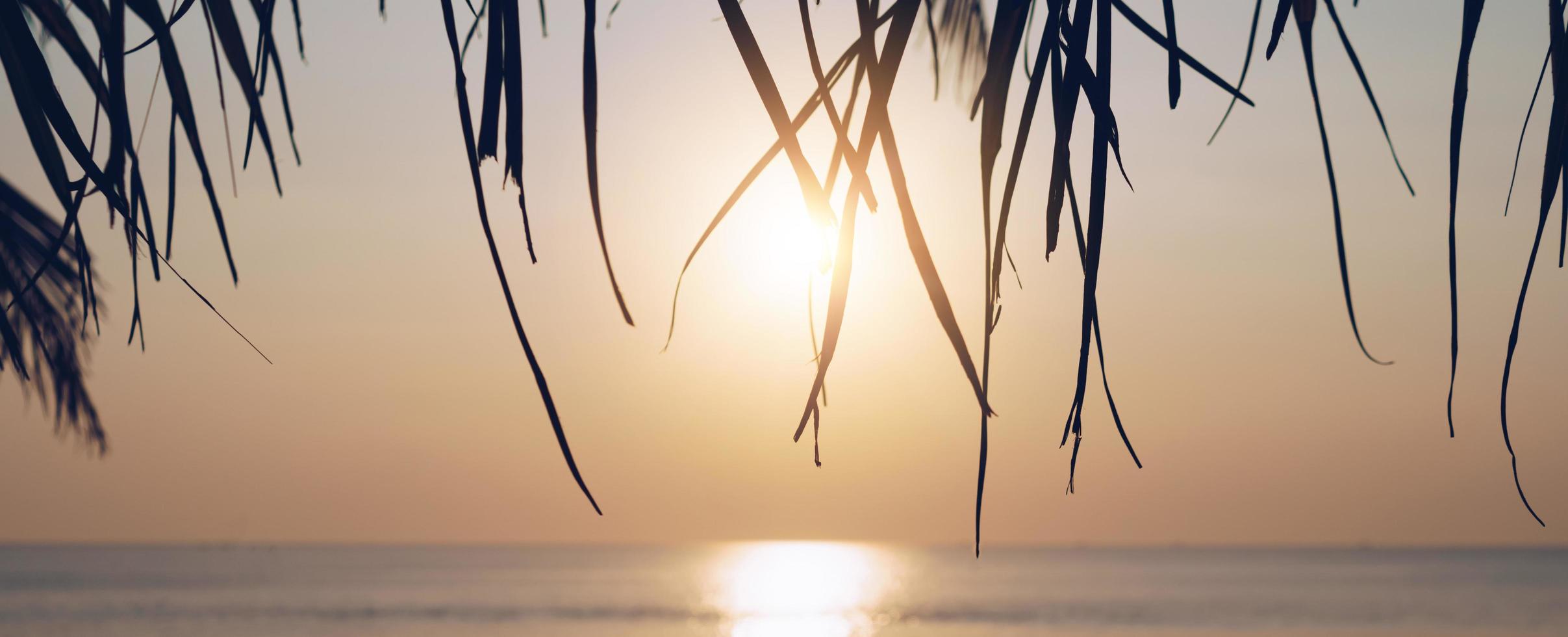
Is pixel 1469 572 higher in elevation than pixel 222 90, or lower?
lower

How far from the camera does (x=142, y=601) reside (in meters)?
41.0

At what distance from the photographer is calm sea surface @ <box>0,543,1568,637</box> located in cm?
3216

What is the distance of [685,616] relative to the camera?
1490 inches

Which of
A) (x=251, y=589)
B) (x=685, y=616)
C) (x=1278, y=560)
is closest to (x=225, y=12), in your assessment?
(x=685, y=616)

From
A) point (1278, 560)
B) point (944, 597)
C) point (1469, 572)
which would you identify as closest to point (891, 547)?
point (1278, 560)

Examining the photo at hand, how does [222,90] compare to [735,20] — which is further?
[222,90]

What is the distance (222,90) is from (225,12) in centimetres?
5

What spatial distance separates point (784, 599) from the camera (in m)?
50.8

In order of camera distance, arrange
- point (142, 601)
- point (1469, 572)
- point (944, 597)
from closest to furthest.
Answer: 1. point (142, 601)
2. point (944, 597)
3. point (1469, 572)

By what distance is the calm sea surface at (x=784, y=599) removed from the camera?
32.2 m

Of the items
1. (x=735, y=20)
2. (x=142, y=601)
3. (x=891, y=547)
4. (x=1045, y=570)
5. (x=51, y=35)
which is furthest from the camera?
(x=891, y=547)

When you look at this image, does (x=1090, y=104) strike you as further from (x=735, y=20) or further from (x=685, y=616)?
(x=685, y=616)

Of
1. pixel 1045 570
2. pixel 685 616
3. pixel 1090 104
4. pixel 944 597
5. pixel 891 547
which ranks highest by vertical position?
pixel 1090 104

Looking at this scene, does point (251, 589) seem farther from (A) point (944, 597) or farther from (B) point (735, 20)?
(B) point (735, 20)
